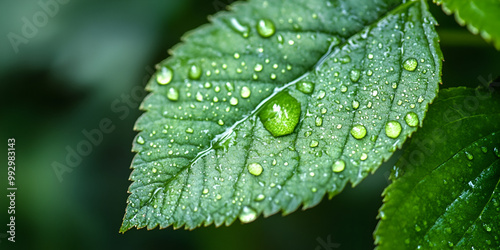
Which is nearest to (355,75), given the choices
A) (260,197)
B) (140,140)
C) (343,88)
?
(343,88)

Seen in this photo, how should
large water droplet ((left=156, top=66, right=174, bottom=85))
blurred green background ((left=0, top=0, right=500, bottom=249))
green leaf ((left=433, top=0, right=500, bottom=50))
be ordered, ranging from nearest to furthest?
green leaf ((left=433, top=0, right=500, bottom=50)) < large water droplet ((left=156, top=66, right=174, bottom=85)) < blurred green background ((left=0, top=0, right=500, bottom=249))

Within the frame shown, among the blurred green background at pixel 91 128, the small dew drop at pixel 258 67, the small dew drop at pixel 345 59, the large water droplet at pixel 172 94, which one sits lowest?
the blurred green background at pixel 91 128

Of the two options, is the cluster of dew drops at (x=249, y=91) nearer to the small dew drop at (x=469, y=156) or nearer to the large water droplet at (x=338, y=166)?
the large water droplet at (x=338, y=166)

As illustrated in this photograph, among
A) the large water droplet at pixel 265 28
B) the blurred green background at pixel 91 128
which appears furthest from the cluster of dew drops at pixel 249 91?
the blurred green background at pixel 91 128

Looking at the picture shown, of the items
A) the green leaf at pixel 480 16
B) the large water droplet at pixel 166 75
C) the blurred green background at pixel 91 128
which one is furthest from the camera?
the blurred green background at pixel 91 128

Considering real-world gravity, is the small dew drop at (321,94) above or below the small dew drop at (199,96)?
below

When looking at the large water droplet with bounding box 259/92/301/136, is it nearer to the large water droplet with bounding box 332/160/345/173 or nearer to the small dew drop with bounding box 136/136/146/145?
the large water droplet with bounding box 332/160/345/173

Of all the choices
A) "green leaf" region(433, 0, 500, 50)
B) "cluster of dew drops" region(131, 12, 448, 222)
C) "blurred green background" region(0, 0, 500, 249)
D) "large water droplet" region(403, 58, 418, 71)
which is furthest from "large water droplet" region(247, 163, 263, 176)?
"blurred green background" region(0, 0, 500, 249)

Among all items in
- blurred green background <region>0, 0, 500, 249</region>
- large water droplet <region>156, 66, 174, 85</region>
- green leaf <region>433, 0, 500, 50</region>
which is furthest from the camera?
blurred green background <region>0, 0, 500, 249</region>

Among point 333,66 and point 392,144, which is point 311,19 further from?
point 392,144
